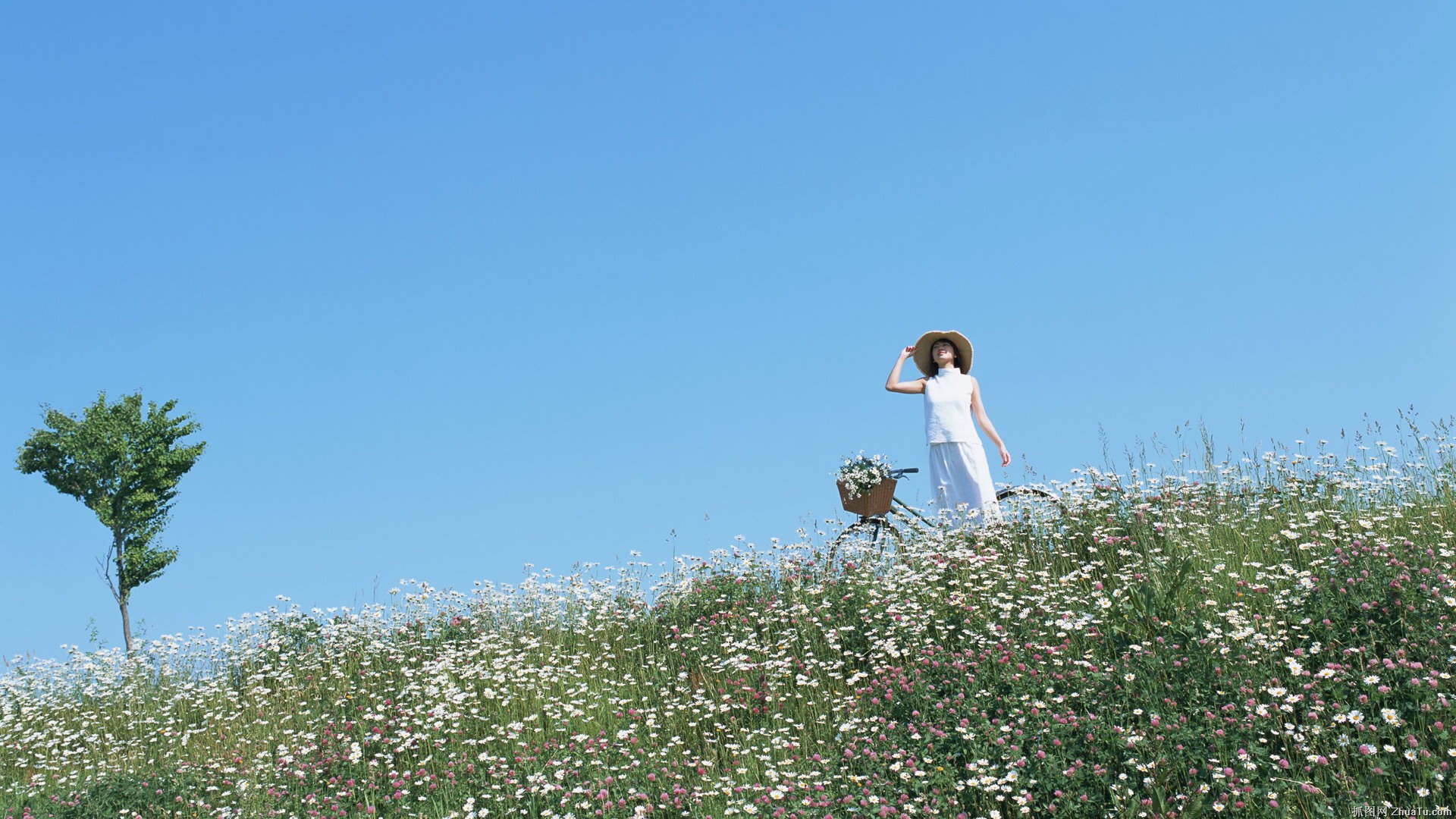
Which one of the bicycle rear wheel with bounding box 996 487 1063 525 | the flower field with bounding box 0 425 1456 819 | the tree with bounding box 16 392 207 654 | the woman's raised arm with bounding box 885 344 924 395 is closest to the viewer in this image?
the flower field with bounding box 0 425 1456 819

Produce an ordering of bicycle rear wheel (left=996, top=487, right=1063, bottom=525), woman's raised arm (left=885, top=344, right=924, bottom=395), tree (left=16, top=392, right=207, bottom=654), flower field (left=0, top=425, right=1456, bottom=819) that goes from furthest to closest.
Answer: tree (left=16, top=392, right=207, bottom=654) < woman's raised arm (left=885, top=344, right=924, bottom=395) < bicycle rear wheel (left=996, top=487, right=1063, bottom=525) < flower field (left=0, top=425, right=1456, bottom=819)

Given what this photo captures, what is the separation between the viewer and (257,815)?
709 centimetres

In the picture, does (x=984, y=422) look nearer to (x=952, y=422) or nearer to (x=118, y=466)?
(x=952, y=422)

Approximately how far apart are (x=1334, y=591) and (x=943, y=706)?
289 centimetres

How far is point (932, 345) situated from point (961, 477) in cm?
171

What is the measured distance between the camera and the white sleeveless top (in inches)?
483

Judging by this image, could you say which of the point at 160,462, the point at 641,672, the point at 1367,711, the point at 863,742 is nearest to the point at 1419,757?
the point at 1367,711

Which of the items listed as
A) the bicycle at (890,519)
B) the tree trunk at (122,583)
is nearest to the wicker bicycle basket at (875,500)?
the bicycle at (890,519)

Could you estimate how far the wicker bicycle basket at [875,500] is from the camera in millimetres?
12133

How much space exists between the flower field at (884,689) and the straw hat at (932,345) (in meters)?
2.36

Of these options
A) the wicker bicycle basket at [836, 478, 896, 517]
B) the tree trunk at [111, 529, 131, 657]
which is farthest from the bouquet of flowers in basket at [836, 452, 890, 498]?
the tree trunk at [111, 529, 131, 657]

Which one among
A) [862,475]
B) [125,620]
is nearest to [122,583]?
[125,620]

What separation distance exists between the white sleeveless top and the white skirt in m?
0.10

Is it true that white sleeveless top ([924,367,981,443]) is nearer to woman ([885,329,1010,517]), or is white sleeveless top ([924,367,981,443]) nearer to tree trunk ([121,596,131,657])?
woman ([885,329,1010,517])
